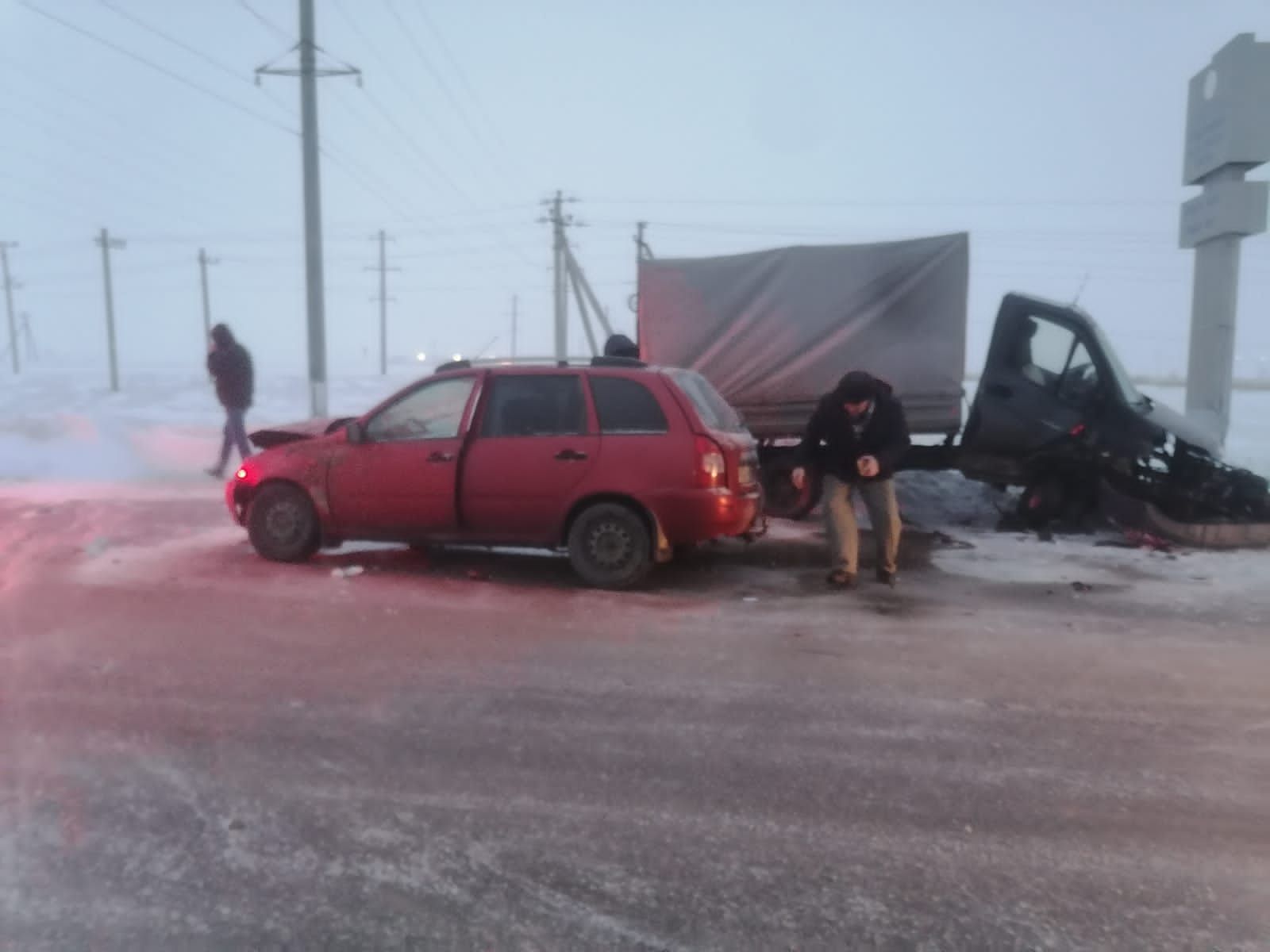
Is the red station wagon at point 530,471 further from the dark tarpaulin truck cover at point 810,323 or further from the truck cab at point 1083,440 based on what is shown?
the truck cab at point 1083,440

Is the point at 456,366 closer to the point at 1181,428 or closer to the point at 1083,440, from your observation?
the point at 1083,440

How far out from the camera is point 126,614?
20.0 feet

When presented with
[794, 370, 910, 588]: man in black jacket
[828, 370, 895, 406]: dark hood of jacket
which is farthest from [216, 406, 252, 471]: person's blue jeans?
[828, 370, 895, 406]: dark hood of jacket

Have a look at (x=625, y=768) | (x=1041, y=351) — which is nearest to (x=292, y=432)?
(x=625, y=768)

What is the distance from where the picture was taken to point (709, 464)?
6.71 m

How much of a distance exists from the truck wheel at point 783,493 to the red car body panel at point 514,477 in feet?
10.3

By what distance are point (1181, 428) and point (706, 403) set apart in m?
5.43

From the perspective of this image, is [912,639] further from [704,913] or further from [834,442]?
[704,913]

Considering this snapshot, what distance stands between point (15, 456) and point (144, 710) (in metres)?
11.3

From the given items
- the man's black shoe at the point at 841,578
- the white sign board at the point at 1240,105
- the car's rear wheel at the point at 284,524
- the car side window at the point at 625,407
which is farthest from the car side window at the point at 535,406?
the white sign board at the point at 1240,105

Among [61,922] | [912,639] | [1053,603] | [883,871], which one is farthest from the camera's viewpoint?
[1053,603]

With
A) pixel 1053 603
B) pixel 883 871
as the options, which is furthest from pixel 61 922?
pixel 1053 603

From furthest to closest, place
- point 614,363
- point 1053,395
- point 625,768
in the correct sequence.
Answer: point 1053,395 → point 614,363 → point 625,768

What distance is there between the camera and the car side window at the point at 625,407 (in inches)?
269
